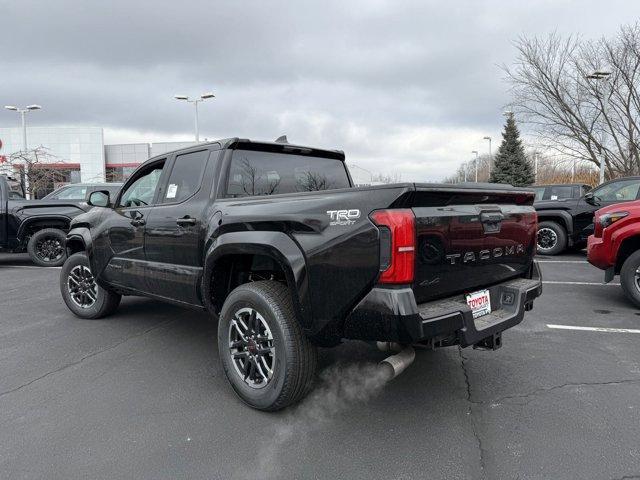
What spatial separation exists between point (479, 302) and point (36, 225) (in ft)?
31.8

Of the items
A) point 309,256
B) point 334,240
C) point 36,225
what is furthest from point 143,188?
point 36,225

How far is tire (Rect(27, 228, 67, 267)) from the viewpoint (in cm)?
982

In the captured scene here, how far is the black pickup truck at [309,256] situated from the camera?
99.4 inches

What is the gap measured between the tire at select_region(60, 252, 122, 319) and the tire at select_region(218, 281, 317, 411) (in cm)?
259

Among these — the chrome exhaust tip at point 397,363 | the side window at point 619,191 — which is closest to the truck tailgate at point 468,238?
the chrome exhaust tip at point 397,363

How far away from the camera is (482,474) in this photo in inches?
97.1

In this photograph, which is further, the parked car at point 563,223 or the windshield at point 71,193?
the windshield at point 71,193

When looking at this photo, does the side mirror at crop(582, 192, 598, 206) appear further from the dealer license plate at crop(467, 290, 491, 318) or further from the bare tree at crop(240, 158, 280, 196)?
the bare tree at crop(240, 158, 280, 196)

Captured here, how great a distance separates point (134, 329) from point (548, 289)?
221 inches

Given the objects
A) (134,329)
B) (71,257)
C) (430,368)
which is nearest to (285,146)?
(430,368)

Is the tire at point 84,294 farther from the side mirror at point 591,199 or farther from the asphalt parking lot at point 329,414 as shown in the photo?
the side mirror at point 591,199

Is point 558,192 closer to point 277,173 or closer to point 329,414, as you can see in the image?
point 277,173

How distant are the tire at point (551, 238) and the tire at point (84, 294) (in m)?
9.04

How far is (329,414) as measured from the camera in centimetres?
311
